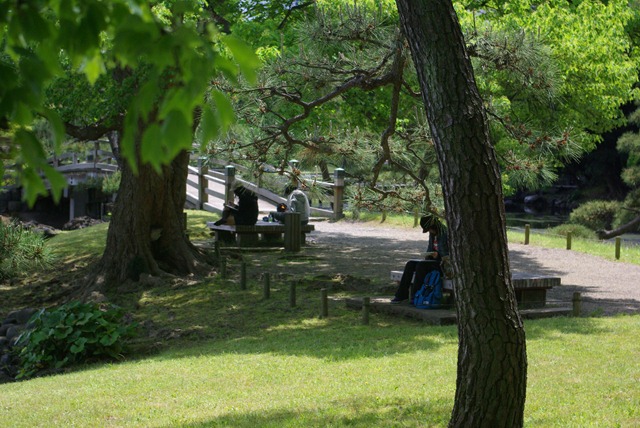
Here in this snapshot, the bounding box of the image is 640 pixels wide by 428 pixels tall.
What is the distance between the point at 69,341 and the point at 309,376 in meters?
3.86

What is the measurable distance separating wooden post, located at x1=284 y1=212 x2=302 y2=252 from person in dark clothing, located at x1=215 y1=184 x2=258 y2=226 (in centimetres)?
91

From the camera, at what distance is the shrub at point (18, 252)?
1575 cm

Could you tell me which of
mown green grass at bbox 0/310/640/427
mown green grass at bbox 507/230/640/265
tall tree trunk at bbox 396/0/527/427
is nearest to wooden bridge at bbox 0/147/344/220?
mown green grass at bbox 507/230/640/265

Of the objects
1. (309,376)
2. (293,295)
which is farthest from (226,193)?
(309,376)

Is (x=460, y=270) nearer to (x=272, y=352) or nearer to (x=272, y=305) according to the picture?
(x=272, y=352)

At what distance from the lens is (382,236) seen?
75.5 feet

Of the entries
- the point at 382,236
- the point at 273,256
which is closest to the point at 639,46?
the point at 382,236

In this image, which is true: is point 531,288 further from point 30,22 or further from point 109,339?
point 30,22

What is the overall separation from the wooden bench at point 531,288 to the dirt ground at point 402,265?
65 cm

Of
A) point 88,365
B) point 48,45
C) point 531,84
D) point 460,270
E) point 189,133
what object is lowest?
point 88,365

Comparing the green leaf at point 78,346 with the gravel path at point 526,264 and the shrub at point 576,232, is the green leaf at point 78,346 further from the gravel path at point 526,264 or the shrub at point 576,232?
the shrub at point 576,232

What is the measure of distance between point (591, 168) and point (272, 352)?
35.9 meters

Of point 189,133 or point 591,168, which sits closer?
point 189,133

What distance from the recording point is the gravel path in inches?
532
